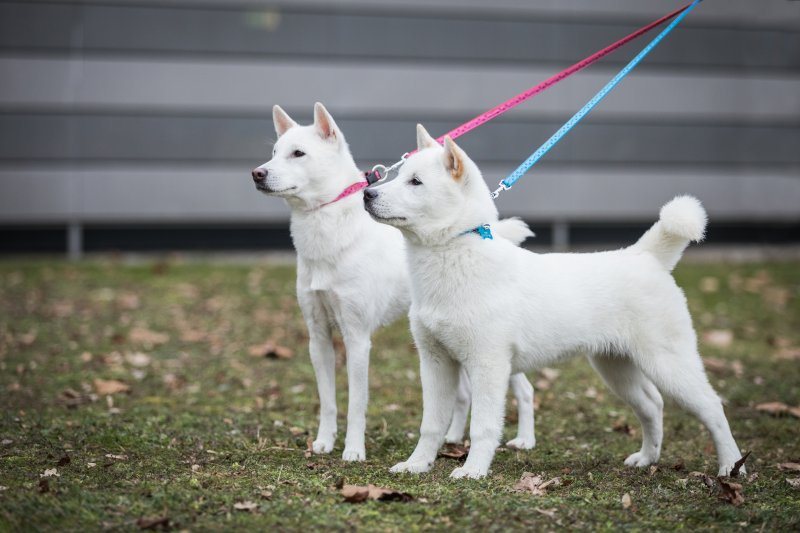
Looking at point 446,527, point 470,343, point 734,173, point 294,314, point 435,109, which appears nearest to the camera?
point 446,527

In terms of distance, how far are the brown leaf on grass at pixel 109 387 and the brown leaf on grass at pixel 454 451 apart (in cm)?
281

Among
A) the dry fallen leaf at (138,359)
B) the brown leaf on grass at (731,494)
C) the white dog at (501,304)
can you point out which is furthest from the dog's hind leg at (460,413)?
the dry fallen leaf at (138,359)

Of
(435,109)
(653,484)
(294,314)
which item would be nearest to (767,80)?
(435,109)

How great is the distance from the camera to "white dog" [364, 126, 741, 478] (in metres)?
4.36

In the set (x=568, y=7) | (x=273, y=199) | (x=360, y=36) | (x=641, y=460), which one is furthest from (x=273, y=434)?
(x=568, y=7)

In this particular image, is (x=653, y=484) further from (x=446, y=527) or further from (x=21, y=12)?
(x=21, y=12)

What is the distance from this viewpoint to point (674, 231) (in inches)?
182

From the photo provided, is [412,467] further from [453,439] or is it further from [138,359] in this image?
[138,359]

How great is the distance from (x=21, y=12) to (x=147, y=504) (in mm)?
14632

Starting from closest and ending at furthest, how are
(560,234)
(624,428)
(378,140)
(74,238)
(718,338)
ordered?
1. (624,428)
2. (718,338)
3. (74,238)
4. (378,140)
5. (560,234)

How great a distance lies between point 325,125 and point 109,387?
3010mm

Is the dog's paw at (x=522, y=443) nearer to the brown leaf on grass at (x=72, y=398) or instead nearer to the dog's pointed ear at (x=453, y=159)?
the dog's pointed ear at (x=453, y=159)

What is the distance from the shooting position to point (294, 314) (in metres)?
10.2

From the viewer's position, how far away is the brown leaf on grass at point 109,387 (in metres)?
6.73
